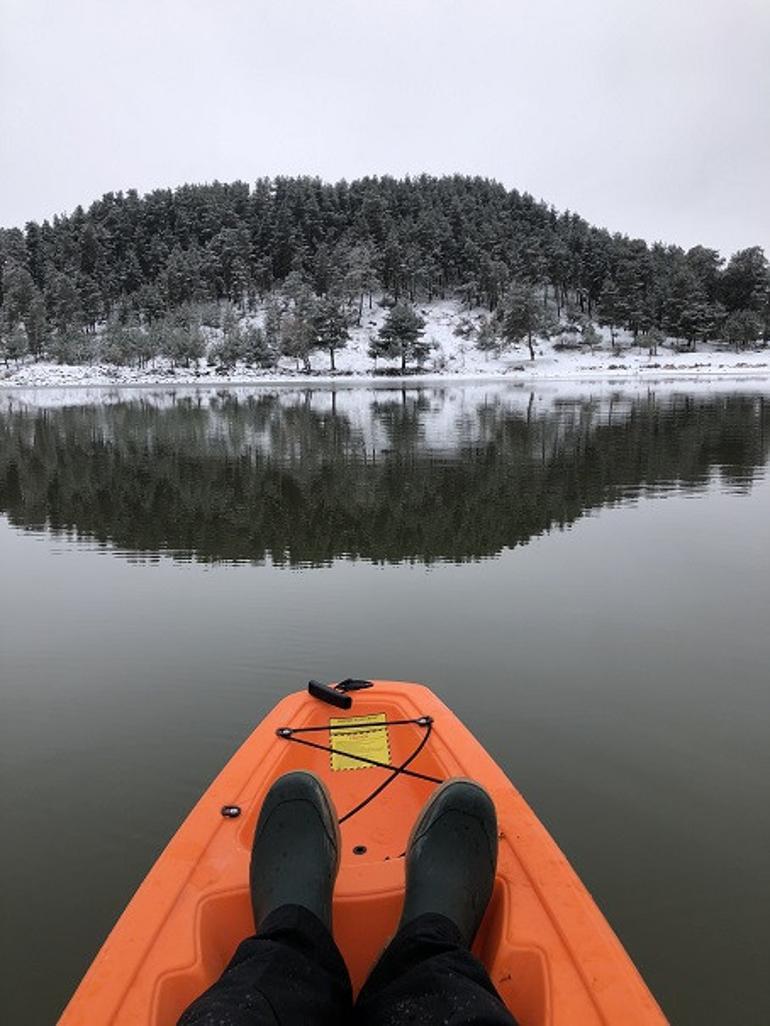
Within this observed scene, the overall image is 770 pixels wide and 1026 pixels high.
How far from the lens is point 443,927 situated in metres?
2.26

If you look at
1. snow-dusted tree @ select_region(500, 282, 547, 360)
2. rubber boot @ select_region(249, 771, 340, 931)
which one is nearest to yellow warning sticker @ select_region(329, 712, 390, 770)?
rubber boot @ select_region(249, 771, 340, 931)

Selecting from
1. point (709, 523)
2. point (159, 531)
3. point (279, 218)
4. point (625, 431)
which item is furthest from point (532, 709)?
point (279, 218)

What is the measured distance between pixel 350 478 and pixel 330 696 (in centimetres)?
1052

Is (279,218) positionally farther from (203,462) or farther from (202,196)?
(203,462)

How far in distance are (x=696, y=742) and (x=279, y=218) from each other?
360 ft

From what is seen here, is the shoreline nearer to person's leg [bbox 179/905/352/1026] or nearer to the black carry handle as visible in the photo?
the black carry handle

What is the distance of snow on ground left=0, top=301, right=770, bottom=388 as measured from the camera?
69.0 m

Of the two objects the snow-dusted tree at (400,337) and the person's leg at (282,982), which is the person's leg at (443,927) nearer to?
the person's leg at (282,982)

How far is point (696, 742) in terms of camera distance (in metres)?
4.66

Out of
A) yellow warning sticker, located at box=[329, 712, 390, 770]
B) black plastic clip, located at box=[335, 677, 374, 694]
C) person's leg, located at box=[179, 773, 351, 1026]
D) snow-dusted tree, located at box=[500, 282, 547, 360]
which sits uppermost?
snow-dusted tree, located at box=[500, 282, 547, 360]

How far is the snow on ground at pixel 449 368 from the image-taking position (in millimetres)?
69000

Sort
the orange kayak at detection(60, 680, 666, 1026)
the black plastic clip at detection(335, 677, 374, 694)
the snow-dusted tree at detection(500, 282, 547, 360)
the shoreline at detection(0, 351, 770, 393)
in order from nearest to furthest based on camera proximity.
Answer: the orange kayak at detection(60, 680, 666, 1026)
the black plastic clip at detection(335, 677, 374, 694)
the shoreline at detection(0, 351, 770, 393)
the snow-dusted tree at detection(500, 282, 547, 360)

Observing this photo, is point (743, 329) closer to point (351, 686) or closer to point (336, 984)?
point (351, 686)

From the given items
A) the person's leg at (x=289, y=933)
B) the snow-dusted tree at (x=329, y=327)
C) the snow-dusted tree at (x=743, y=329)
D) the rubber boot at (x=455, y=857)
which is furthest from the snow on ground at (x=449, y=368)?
the person's leg at (x=289, y=933)
